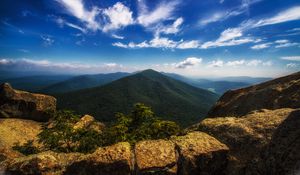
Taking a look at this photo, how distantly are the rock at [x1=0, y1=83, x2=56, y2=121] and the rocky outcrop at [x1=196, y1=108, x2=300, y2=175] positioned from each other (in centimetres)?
3768

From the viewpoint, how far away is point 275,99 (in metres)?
20.6

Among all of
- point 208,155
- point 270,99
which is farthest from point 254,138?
point 270,99

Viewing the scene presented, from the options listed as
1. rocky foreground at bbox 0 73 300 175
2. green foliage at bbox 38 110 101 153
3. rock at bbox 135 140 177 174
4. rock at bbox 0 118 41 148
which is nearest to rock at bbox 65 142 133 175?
rocky foreground at bbox 0 73 300 175

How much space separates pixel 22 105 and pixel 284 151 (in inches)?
1865

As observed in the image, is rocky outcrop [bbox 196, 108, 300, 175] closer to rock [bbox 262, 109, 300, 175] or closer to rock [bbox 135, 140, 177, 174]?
rock [bbox 262, 109, 300, 175]

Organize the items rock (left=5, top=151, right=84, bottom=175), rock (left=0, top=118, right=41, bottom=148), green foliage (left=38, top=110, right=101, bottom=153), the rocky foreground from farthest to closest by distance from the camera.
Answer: rock (left=0, top=118, right=41, bottom=148), green foliage (left=38, top=110, right=101, bottom=153), rock (left=5, top=151, right=84, bottom=175), the rocky foreground

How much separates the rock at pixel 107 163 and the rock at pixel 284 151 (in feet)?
30.8

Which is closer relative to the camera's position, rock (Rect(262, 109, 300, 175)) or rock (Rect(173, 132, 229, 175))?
rock (Rect(262, 109, 300, 175))

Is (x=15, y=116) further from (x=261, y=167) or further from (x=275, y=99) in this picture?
(x=275, y=99)

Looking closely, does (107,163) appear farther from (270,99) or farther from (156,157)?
(270,99)

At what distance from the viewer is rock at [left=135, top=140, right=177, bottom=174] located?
11875mm

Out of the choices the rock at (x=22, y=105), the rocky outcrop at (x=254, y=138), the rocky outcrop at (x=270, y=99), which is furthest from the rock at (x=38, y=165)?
the rock at (x=22, y=105)

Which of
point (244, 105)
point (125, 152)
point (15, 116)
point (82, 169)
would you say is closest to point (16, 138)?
point (15, 116)

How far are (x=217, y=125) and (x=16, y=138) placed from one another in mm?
34295
